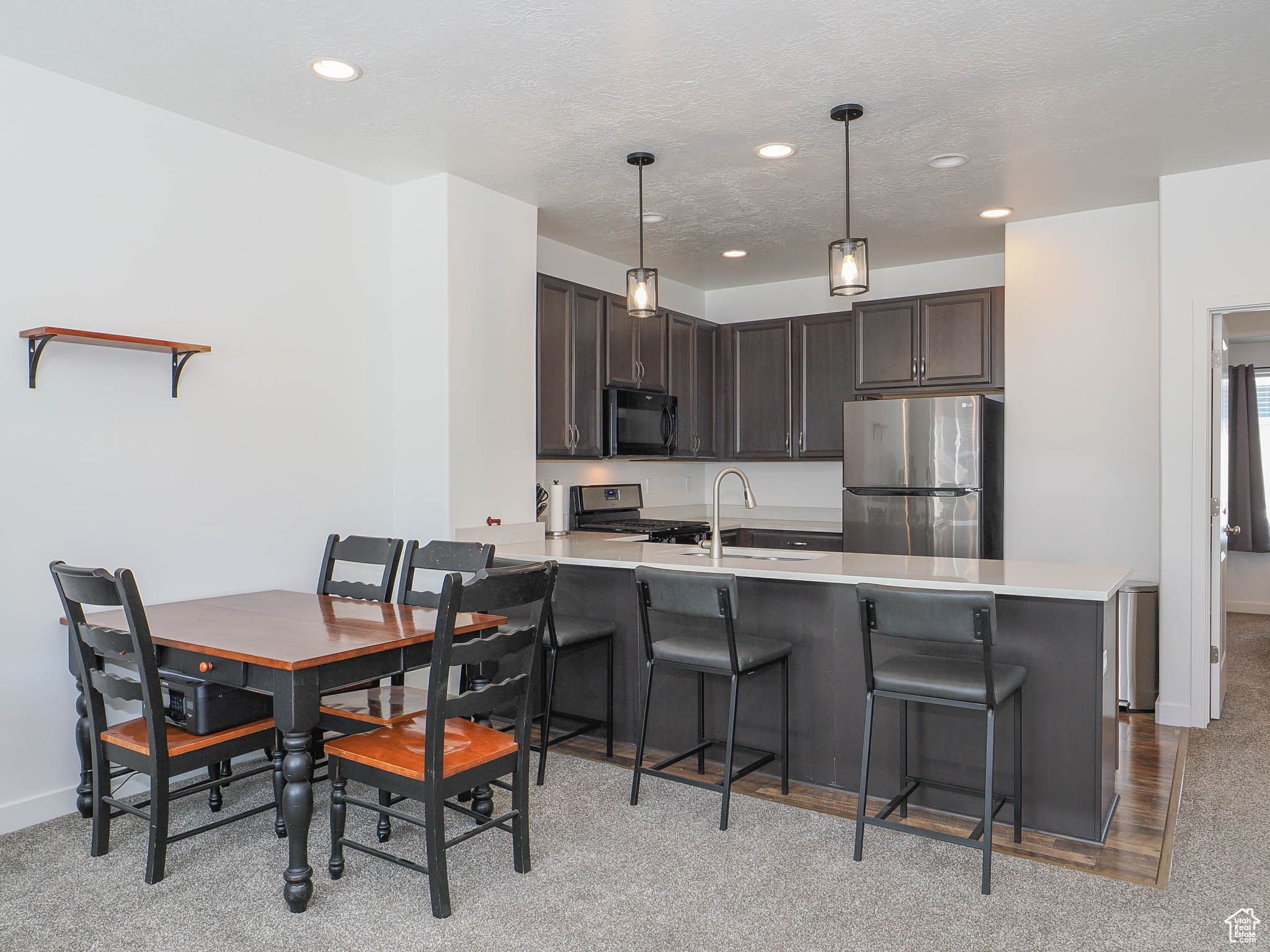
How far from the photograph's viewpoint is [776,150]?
3.63 meters

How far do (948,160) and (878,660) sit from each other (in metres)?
2.24

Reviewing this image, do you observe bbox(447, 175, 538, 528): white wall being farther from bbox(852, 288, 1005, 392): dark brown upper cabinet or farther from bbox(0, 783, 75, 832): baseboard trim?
bbox(852, 288, 1005, 392): dark brown upper cabinet

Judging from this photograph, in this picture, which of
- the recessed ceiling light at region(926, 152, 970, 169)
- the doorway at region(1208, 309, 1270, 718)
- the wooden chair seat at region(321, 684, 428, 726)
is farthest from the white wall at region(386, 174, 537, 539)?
the doorway at region(1208, 309, 1270, 718)

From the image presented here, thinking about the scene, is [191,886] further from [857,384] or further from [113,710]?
[857,384]

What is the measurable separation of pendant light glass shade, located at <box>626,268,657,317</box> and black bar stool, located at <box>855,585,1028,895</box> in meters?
1.63

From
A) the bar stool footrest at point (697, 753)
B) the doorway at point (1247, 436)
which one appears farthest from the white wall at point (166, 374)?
the doorway at point (1247, 436)

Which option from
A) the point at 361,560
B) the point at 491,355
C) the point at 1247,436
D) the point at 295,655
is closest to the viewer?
A: the point at 295,655

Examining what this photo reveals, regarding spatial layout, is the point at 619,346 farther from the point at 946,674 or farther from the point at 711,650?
the point at 946,674

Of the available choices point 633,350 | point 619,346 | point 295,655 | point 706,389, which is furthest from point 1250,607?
point 295,655

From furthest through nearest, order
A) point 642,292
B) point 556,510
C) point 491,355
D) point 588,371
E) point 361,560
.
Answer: point 588,371
point 556,510
point 491,355
point 642,292
point 361,560

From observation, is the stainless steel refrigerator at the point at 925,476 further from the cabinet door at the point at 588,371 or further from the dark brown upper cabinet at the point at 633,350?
the cabinet door at the point at 588,371

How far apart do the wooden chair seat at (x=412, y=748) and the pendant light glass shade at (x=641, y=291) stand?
1.88 metres

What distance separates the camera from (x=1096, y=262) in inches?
178

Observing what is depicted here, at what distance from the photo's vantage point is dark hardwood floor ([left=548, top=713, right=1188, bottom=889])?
2.57 m
